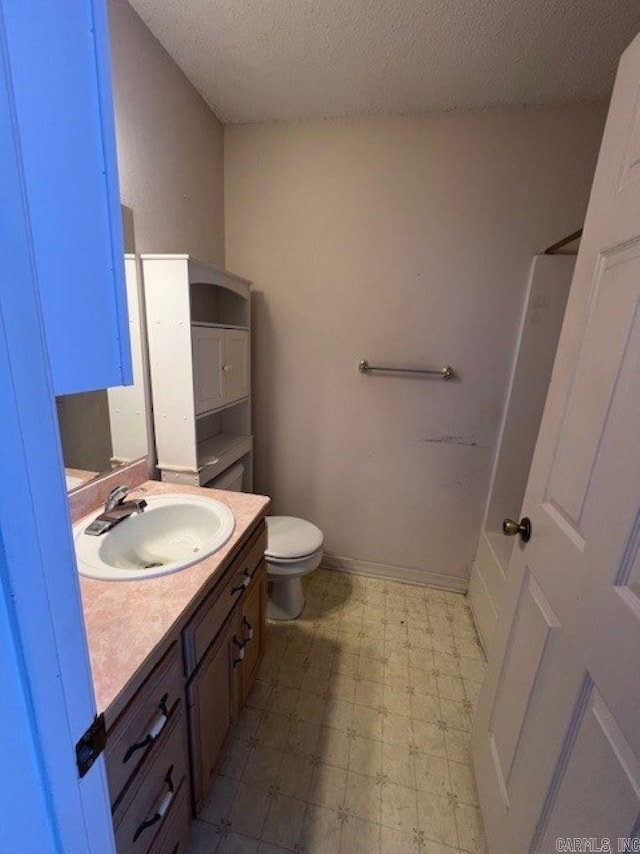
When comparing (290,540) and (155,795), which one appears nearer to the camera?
(155,795)

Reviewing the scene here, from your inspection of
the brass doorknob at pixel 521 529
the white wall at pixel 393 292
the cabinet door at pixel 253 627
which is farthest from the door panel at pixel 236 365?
the brass doorknob at pixel 521 529

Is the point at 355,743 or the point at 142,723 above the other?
the point at 142,723

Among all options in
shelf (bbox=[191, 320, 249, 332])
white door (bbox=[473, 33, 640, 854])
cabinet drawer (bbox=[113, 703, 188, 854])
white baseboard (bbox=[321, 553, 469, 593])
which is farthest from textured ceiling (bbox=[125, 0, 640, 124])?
white baseboard (bbox=[321, 553, 469, 593])

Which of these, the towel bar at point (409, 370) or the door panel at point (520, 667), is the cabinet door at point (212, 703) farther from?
the towel bar at point (409, 370)

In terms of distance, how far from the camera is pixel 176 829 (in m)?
0.87

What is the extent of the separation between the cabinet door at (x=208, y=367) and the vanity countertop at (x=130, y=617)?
2.18 feet

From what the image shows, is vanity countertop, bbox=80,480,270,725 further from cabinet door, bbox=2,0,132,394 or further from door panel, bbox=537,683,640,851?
door panel, bbox=537,683,640,851

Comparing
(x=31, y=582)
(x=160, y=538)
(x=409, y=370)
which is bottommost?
(x=160, y=538)

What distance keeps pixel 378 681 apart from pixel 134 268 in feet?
6.15

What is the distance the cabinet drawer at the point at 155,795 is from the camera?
2.18ft

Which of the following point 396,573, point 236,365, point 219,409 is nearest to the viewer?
point 219,409

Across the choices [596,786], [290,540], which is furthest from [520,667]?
[290,540]

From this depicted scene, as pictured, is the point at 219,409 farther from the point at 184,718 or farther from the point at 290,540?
the point at 184,718

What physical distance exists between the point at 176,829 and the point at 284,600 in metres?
0.94
